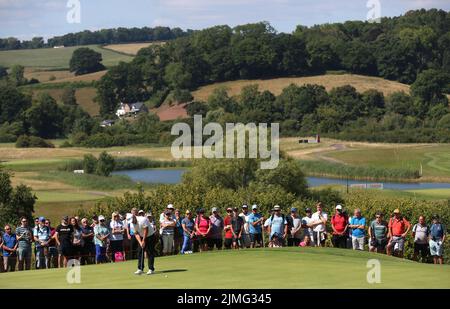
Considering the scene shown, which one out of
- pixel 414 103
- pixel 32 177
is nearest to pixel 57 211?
pixel 32 177

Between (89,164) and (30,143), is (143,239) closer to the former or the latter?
(89,164)

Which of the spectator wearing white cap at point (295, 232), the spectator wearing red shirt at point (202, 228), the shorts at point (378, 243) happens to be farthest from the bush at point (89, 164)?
A: the shorts at point (378, 243)

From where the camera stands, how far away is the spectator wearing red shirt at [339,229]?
92.4ft

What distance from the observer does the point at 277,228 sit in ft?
92.1

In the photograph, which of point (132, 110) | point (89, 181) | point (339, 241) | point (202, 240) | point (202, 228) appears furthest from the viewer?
point (132, 110)

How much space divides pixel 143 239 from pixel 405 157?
4030 inches

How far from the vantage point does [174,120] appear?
172125mm

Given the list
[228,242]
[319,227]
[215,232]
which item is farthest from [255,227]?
[319,227]

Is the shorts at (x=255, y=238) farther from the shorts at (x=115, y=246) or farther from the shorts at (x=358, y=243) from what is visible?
the shorts at (x=115, y=246)

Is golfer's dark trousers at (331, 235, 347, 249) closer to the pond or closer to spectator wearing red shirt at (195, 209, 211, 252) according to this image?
spectator wearing red shirt at (195, 209, 211, 252)

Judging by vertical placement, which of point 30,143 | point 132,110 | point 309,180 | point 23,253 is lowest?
point 309,180

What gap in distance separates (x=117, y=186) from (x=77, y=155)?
125 ft

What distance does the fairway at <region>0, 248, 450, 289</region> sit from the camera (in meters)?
19.4

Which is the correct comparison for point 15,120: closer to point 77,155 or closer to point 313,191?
point 77,155
